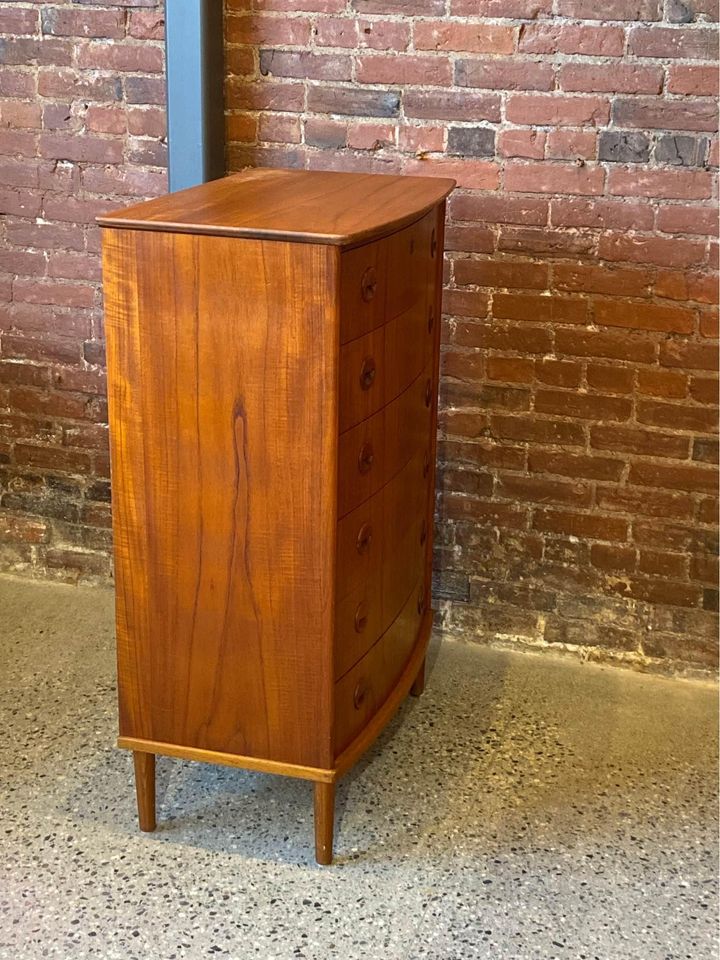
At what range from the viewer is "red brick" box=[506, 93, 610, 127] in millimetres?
2523

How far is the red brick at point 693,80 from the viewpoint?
2443 millimetres

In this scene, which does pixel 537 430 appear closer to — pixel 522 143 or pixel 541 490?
pixel 541 490

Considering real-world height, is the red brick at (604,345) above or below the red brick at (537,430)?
above

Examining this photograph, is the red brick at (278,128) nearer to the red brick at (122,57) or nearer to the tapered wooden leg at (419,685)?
the red brick at (122,57)

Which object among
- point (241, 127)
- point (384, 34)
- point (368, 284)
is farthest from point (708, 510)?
point (241, 127)

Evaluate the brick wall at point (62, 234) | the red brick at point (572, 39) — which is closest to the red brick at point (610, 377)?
the red brick at point (572, 39)

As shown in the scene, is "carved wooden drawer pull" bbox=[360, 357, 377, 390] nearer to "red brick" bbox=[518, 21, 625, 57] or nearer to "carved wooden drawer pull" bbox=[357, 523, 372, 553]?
"carved wooden drawer pull" bbox=[357, 523, 372, 553]

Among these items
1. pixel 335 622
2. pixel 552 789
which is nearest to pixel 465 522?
pixel 552 789

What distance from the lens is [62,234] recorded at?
296 cm

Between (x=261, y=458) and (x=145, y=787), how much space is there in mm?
725

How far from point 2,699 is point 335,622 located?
106cm

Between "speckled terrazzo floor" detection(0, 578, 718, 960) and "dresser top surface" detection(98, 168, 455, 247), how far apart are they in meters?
1.16

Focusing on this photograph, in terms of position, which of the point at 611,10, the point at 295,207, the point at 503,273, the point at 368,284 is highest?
the point at 611,10

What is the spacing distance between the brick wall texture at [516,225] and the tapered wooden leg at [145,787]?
1.00m
